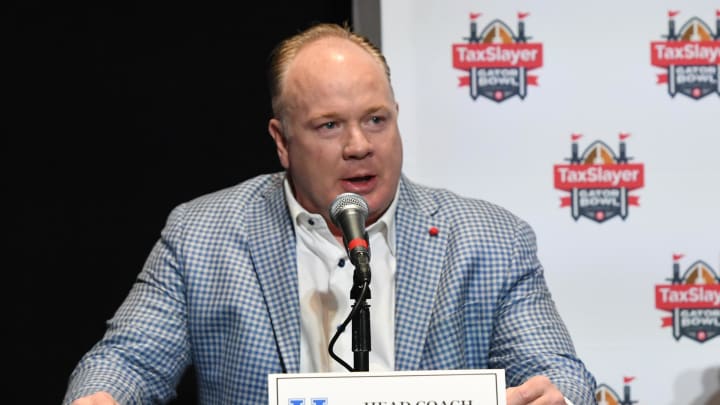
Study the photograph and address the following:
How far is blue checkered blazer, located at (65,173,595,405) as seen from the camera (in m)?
2.33

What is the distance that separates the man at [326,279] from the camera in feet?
7.68

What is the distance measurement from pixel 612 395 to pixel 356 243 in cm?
190

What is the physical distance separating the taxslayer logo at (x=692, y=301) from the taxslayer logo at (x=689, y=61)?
21.9 inches

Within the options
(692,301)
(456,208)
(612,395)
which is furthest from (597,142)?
(456,208)

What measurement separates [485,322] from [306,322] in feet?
1.36

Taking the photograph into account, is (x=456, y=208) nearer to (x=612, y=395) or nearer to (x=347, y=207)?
(x=347, y=207)

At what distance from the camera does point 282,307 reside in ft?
7.89

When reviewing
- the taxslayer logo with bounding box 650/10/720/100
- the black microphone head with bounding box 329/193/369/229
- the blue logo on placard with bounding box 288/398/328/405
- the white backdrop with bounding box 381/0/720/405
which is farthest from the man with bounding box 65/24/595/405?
the taxslayer logo with bounding box 650/10/720/100

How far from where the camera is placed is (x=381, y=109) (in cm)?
236

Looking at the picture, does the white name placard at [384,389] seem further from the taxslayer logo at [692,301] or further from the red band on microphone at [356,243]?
the taxslayer logo at [692,301]

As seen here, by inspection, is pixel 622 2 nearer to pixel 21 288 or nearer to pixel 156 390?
pixel 156 390

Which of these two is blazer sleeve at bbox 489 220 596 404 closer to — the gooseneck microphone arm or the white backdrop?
the gooseneck microphone arm

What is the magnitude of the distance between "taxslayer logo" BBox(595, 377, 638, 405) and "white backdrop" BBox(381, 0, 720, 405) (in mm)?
12

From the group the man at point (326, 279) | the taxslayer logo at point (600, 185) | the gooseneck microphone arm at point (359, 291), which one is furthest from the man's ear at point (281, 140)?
the taxslayer logo at point (600, 185)
